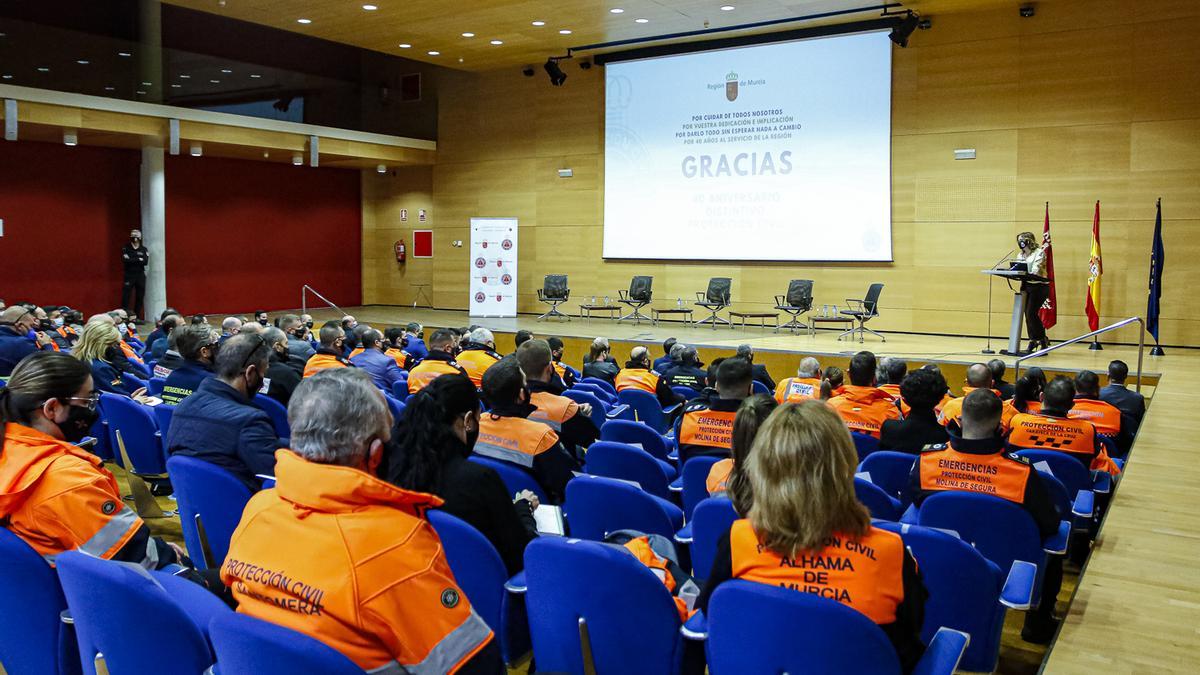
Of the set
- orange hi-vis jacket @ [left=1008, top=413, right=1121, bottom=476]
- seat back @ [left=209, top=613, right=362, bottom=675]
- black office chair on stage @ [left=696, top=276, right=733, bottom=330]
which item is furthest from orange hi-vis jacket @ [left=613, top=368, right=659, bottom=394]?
black office chair on stage @ [left=696, top=276, right=733, bottom=330]

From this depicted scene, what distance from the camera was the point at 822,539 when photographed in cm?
202

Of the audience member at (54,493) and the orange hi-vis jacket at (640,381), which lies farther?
the orange hi-vis jacket at (640,381)

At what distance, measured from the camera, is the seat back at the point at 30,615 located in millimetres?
2215

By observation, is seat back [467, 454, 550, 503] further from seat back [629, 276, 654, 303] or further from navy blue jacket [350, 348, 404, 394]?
seat back [629, 276, 654, 303]

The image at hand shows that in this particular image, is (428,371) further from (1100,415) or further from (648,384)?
(1100,415)

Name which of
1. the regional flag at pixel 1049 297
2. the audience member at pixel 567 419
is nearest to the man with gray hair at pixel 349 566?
the audience member at pixel 567 419

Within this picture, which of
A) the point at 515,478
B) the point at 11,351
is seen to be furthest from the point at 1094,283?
the point at 11,351

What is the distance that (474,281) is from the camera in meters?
16.5

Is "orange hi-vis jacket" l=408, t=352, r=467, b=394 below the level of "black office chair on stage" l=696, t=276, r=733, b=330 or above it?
below

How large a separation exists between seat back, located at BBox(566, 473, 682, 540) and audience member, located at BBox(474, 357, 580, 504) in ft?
1.26

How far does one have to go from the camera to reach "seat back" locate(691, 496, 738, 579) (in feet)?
9.42

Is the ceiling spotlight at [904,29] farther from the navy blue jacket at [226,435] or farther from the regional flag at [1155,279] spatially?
the navy blue jacket at [226,435]

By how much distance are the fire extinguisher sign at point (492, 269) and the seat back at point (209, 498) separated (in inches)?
518

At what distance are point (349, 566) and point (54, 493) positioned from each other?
1.18 meters
